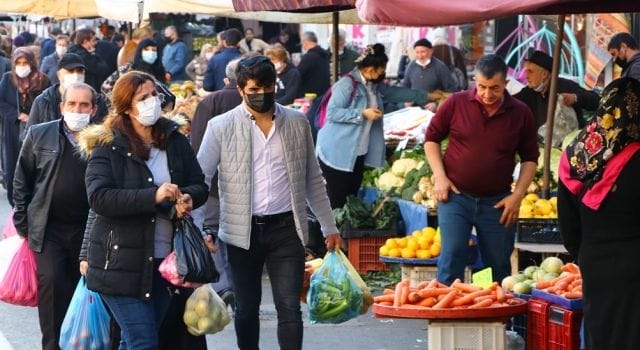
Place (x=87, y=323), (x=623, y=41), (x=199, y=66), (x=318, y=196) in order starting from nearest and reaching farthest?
(x=87, y=323) < (x=318, y=196) < (x=623, y=41) < (x=199, y=66)

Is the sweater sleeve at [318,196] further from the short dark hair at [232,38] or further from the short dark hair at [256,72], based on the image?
the short dark hair at [232,38]

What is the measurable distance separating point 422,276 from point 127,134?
450 centimetres

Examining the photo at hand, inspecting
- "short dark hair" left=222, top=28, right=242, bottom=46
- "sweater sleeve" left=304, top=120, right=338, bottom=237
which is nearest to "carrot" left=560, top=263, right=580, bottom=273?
"sweater sleeve" left=304, top=120, right=338, bottom=237

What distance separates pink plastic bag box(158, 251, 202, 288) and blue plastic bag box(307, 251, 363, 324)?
4.45ft

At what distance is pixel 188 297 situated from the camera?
7.22 meters

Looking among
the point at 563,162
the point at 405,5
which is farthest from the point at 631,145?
the point at 405,5

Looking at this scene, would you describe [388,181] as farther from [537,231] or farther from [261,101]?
[261,101]

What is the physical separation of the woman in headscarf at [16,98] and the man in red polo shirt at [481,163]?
20.7 feet

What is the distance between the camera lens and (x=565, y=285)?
7840 mm

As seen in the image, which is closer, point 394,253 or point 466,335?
point 466,335

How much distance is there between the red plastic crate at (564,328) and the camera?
7.51 meters

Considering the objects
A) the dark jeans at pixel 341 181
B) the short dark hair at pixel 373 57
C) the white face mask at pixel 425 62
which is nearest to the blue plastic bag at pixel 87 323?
the short dark hair at pixel 373 57

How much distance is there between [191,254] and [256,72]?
1168 mm

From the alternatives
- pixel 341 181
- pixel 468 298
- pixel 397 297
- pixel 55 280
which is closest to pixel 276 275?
pixel 397 297
